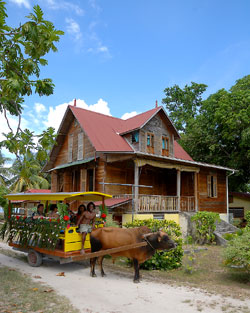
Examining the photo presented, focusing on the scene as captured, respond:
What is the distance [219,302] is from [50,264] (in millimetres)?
5712

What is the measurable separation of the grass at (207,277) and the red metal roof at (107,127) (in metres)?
8.03

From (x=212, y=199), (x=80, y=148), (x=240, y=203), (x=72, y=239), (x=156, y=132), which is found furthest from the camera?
(x=240, y=203)

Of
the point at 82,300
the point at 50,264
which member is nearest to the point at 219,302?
the point at 82,300

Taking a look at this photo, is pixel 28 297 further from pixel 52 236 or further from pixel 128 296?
pixel 52 236

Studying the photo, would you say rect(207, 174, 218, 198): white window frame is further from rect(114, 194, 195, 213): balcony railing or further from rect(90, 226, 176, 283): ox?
rect(90, 226, 176, 283): ox

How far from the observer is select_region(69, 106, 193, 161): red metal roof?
56.2 ft

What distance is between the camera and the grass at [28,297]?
557cm

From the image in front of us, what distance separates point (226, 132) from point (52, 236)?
18282mm

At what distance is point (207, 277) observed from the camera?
8.52m

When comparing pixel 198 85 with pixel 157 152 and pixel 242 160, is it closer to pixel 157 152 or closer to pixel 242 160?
pixel 242 160

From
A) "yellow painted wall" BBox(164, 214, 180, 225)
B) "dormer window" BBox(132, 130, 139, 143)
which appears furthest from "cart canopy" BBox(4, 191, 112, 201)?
"dormer window" BBox(132, 130, 139, 143)

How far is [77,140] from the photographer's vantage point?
61.9 feet

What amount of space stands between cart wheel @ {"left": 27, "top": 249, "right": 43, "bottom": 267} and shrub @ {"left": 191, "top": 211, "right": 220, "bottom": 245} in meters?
8.26

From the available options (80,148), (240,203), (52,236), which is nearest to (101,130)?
(80,148)
